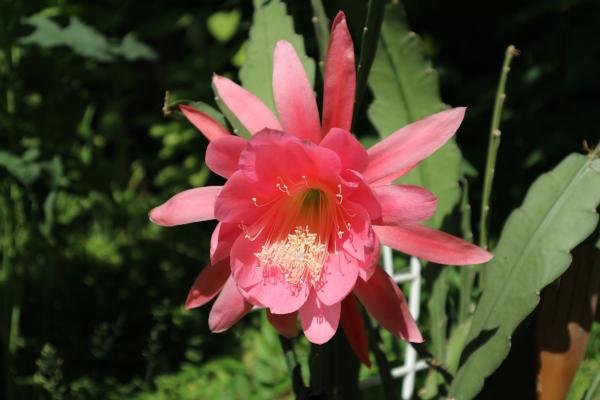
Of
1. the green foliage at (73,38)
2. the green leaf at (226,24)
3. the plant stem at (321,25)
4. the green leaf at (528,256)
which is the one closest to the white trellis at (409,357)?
the green leaf at (528,256)

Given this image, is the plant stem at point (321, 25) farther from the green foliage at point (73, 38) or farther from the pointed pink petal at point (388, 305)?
the green foliage at point (73, 38)

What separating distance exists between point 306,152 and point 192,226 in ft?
6.08

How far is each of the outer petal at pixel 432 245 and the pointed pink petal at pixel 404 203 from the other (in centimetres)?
2

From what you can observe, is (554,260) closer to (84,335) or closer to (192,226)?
(84,335)

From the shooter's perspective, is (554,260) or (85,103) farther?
(85,103)

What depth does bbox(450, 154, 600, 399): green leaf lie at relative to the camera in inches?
34.6

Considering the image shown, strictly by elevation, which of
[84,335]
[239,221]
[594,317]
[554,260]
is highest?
[239,221]

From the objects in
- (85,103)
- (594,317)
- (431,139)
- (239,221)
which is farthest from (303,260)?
(85,103)

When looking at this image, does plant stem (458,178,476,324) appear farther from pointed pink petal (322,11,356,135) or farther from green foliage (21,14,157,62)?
green foliage (21,14,157,62)

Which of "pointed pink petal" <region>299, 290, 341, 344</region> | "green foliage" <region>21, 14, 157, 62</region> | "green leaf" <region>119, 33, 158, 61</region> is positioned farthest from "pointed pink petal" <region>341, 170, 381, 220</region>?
"green leaf" <region>119, 33, 158, 61</region>

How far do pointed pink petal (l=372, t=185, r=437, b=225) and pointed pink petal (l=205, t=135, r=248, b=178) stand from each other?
0.16 metres

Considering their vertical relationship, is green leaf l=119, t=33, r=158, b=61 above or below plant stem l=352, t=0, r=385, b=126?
above

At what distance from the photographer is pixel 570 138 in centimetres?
187

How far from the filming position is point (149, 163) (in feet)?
9.48
